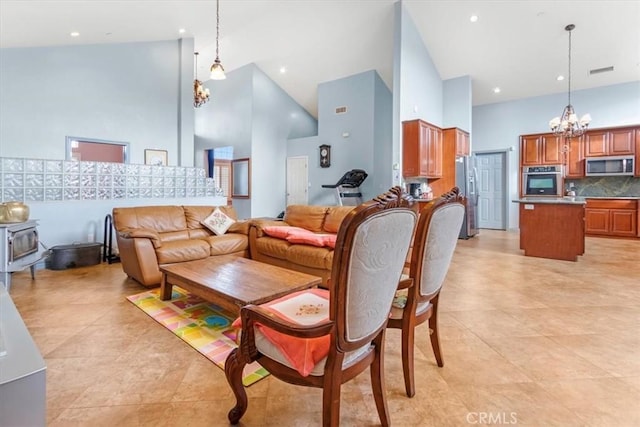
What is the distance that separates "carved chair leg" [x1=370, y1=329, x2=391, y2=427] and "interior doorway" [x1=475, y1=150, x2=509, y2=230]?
812cm

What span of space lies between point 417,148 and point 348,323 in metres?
5.04

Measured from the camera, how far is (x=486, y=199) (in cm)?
856

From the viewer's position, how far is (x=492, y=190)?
8.49m

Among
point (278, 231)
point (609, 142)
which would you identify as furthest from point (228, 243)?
point (609, 142)

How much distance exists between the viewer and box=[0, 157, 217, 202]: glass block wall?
4.27 meters

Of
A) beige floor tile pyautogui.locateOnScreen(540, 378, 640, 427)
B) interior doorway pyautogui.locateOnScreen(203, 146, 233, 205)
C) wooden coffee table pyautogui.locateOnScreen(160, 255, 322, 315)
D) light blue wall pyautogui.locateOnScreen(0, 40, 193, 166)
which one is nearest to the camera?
beige floor tile pyautogui.locateOnScreen(540, 378, 640, 427)

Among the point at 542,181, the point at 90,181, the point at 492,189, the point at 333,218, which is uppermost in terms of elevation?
the point at 542,181

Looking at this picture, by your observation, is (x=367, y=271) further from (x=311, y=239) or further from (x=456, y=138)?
(x=456, y=138)

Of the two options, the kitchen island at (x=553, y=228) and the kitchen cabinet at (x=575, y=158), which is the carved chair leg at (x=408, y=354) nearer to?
the kitchen island at (x=553, y=228)

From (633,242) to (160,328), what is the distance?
8.29m

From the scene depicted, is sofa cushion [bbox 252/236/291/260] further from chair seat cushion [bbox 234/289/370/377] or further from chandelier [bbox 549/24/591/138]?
chandelier [bbox 549/24/591/138]

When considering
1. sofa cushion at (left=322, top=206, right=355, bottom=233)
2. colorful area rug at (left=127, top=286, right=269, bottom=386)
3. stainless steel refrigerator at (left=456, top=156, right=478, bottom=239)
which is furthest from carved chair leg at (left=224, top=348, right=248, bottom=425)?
stainless steel refrigerator at (left=456, top=156, right=478, bottom=239)

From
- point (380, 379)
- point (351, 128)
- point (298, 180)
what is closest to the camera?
point (380, 379)

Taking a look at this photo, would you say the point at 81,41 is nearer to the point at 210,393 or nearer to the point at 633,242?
the point at 210,393
